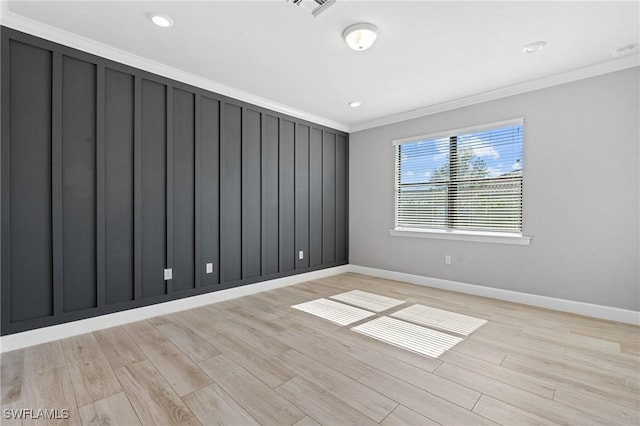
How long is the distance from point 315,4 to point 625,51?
3.03m

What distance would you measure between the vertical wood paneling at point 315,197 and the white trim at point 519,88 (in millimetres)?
1045

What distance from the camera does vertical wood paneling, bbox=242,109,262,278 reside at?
4.02 m

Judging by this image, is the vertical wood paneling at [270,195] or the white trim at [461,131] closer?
the white trim at [461,131]

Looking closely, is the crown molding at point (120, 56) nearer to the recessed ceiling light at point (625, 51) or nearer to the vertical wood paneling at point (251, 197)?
the vertical wood paneling at point (251, 197)

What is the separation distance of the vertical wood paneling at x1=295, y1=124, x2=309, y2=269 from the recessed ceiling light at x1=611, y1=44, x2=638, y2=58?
12.1 feet

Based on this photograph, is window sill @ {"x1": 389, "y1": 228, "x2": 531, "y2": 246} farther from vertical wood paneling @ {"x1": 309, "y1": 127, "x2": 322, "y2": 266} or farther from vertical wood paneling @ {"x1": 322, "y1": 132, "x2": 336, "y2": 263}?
vertical wood paneling @ {"x1": 309, "y1": 127, "x2": 322, "y2": 266}

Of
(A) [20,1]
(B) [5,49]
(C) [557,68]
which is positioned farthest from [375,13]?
(B) [5,49]

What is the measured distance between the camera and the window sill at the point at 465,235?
3.73m

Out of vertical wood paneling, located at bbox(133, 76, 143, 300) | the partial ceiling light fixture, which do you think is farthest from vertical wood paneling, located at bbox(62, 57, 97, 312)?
the partial ceiling light fixture

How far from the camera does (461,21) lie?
2.41 m

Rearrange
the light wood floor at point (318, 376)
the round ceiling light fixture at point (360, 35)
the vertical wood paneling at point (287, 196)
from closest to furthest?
1. the light wood floor at point (318, 376)
2. the round ceiling light fixture at point (360, 35)
3. the vertical wood paneling at point (287, 196)

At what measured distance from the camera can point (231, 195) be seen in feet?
12.7

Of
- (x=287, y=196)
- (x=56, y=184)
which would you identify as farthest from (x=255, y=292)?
(x=56, y=184)

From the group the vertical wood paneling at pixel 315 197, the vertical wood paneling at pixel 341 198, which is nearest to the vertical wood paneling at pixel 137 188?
the vertical wood paneling at pixel 315 197
